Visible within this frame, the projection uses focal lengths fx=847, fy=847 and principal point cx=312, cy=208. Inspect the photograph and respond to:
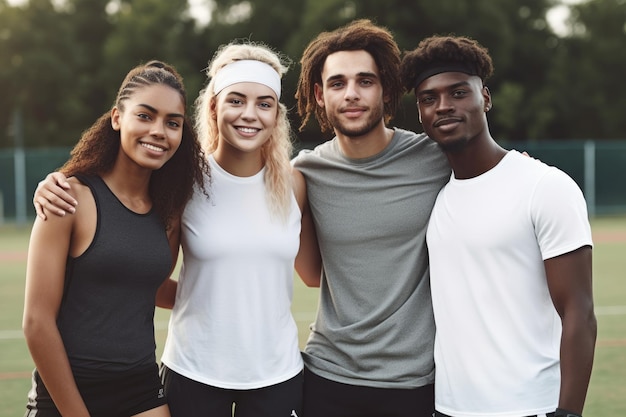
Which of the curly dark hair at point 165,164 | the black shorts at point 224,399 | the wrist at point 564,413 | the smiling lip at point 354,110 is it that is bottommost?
the black shorts at point 224,399

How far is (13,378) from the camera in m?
6.82

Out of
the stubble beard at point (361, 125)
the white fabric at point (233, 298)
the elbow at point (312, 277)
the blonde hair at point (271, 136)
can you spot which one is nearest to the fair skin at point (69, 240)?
the white fabric at point (233, 298)

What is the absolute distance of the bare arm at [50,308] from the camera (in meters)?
3.25

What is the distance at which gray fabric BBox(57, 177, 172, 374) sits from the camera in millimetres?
3350

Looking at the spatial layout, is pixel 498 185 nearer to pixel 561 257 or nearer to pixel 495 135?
pixel 561 257

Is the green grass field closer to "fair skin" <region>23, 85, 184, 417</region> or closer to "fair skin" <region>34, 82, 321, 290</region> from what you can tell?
"fair skin" <region>23, 85, 184, 417</region>

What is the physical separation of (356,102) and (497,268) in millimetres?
1111

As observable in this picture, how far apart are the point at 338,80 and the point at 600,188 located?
21.2m

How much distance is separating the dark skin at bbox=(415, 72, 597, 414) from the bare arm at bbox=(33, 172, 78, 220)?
154cm

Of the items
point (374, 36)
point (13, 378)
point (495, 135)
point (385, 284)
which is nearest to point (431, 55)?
point (374, 36)

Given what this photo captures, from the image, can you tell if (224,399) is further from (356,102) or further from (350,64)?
(350,64)

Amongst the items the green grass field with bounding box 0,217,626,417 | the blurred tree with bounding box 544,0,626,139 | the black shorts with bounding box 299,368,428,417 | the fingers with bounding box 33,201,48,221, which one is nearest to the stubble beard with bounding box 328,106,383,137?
the black shorts with bounding box 299,368,428,417

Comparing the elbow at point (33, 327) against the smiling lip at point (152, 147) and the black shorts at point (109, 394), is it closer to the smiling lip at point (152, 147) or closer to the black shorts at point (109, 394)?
the black shorts at point (109, 394)

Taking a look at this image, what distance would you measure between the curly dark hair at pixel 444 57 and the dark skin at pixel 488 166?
0.06 m
